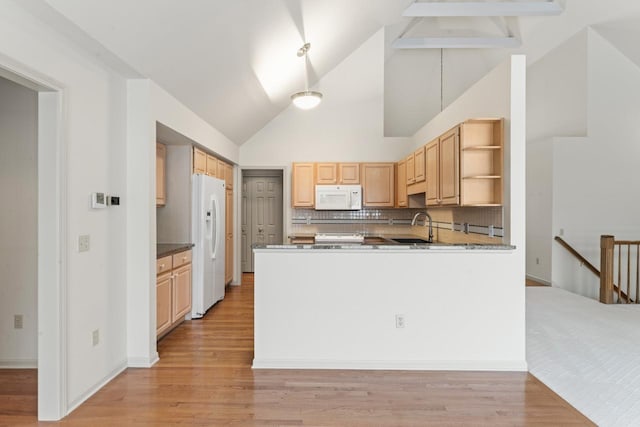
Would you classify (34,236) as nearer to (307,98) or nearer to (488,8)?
(307,98)

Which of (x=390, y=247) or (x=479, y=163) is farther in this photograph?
(x=479, y=163)

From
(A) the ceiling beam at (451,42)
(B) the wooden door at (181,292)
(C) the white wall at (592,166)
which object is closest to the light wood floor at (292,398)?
(B) the wooden door at (181,292)

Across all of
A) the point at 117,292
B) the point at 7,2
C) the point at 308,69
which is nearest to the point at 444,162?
the point at 308,69

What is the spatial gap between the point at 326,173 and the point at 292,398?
3943 mm

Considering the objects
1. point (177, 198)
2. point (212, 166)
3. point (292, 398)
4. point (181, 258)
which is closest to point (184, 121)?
point (177, 198)

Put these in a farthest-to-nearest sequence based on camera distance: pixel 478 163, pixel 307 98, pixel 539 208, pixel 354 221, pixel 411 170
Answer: pixel 539 208 < pixel 354 221 < pixel 411 170 < pixel 307 98 < pixel 478 163

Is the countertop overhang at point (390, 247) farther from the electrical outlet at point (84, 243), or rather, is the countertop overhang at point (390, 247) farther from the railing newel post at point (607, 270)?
the railing newel post at point (607, 270)

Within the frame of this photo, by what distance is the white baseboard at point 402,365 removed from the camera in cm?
291

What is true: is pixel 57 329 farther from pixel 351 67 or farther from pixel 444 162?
pixel 351 67

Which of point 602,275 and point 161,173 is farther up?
point 161,173

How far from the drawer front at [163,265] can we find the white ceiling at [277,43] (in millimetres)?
1575

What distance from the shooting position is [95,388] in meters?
2.58

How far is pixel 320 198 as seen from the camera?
5.78m

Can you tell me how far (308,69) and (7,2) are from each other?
3624 mm
